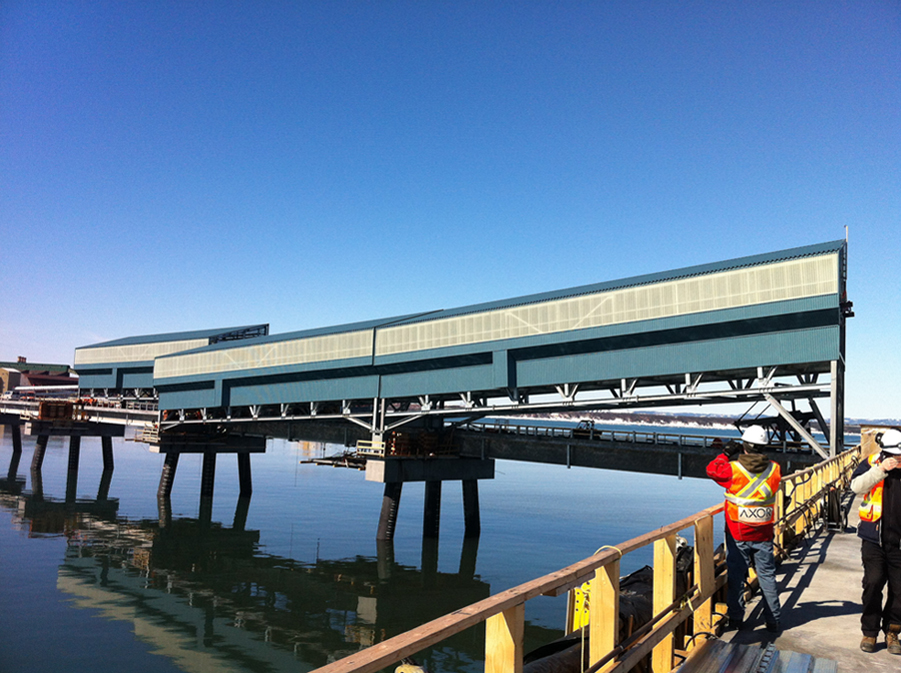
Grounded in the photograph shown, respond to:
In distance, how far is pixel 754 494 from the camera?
8398 millimetres

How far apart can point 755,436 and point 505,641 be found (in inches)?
228

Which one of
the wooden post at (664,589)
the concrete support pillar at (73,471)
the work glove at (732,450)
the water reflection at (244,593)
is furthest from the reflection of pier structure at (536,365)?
the wooden post at (664,589)

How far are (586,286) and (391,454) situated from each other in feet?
54.1

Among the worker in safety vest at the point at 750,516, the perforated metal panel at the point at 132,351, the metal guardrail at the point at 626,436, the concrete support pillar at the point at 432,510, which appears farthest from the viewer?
the perforated metal panel at the point at 132,351

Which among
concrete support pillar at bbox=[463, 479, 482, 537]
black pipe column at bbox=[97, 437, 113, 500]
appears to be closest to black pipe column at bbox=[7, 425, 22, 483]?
black pipe column at bbox=[97, 437, 113, 500]

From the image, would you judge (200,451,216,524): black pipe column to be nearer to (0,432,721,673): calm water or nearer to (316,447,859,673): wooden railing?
(0,432,721,673): calm water

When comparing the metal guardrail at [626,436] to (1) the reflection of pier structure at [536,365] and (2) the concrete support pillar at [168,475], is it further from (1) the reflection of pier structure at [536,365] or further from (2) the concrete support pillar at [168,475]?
(2) the concrete support pillar at [168,475]

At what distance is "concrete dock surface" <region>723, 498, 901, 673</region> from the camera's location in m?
7.49

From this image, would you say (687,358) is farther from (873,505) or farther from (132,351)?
(132,351)

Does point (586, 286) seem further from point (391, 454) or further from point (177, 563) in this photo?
point (177, 563)

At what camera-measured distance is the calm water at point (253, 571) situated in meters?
21.0

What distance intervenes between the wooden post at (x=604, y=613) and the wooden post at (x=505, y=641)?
1723 millimetres

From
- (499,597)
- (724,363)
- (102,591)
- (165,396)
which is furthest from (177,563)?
(499,597)

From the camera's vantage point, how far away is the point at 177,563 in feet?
110
